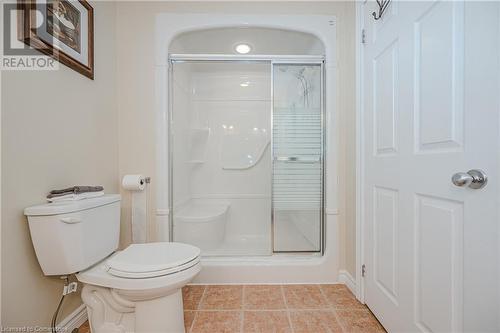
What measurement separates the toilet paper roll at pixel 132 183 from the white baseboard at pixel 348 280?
1611mm

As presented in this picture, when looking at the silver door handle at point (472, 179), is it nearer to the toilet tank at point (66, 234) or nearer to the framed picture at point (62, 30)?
the toilet tank at point (66, 234)

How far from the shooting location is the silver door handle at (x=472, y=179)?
0.77 m

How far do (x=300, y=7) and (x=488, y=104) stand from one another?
1553mm

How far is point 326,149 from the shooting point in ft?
6.23

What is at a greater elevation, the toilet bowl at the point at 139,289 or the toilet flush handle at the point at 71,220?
the toilet flush handle at the point at 71,220

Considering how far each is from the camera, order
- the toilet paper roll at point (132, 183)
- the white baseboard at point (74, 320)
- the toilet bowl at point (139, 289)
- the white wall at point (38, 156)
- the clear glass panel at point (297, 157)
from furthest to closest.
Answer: the clear glass panel at point (297, 157) → the toilet paper roll at point (132, 183) → the white baseboard at point (74, 320) → the toilet bowl at point (139, 289) → the white wall at point (38, 156)

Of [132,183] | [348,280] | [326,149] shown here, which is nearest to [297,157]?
[326,149]

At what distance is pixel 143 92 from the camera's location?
1.87 metres

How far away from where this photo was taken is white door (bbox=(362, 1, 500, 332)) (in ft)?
2.56

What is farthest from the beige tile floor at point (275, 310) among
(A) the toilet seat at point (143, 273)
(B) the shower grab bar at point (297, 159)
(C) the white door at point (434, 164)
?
(B) the shower grab bar at point (297, 159)

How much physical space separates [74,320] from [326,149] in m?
1.93

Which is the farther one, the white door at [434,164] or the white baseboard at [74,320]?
the white baseboard at [74,320]

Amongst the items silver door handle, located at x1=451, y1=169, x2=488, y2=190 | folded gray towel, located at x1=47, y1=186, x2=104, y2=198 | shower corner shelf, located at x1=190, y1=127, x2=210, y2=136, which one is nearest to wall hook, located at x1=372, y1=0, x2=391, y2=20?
silver door handle, located at x1=451, y1=169, x2=488, y2=190

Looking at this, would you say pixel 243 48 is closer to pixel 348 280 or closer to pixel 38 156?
pixel 38 156
